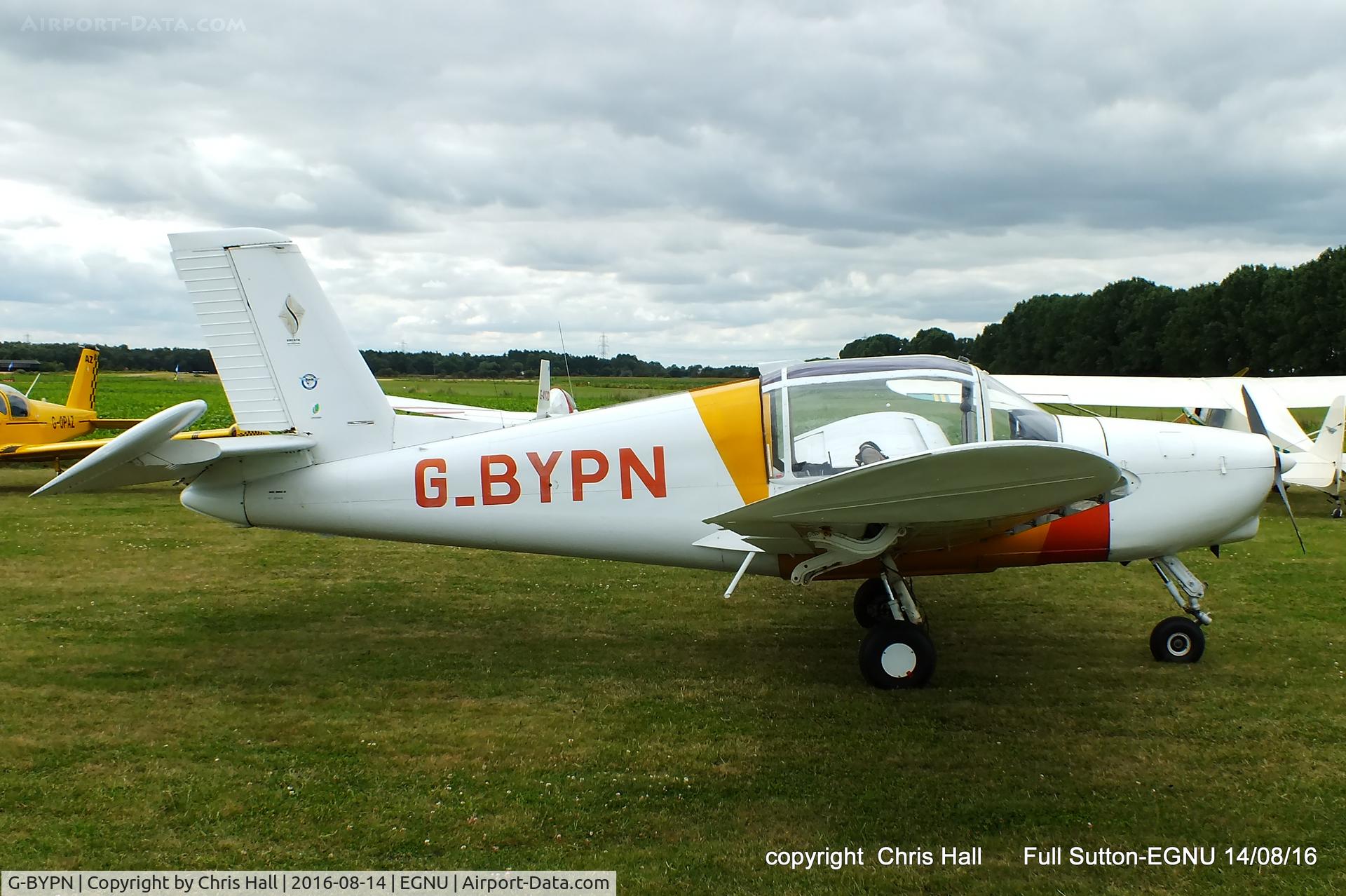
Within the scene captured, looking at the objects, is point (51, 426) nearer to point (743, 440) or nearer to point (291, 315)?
point (291, 315)

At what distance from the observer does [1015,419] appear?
18.3 ft

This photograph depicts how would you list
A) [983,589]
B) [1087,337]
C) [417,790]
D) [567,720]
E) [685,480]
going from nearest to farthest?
[417,790], [567,720], [685,480], [983,589], [1087,337]

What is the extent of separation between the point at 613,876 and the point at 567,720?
5.34 ft

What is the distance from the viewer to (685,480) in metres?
5.72

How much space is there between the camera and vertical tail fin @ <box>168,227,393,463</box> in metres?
6.20

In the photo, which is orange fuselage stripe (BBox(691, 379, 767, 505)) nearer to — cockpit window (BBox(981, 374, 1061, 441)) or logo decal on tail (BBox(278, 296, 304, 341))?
cockpit window (BBox(981, 374, 1061, 441))

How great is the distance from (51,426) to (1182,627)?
17.4m

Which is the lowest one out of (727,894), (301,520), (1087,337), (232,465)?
(727,894)

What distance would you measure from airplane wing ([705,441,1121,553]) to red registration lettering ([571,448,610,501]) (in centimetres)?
124

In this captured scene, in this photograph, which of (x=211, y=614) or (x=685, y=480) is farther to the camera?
(x=211, y=614)

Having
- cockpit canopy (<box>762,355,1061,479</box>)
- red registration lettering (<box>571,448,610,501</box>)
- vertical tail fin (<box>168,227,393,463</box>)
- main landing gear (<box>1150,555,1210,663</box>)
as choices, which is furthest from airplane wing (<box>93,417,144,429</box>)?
main landing gear (<box>1150,555,1210,663</box>)

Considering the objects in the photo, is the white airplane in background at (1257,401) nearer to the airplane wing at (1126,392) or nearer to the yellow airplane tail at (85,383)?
the airplane wing at (1126,392)

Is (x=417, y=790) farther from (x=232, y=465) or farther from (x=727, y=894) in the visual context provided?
(x=232, y=465)

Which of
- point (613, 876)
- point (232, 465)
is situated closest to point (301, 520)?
point (232, 465)
